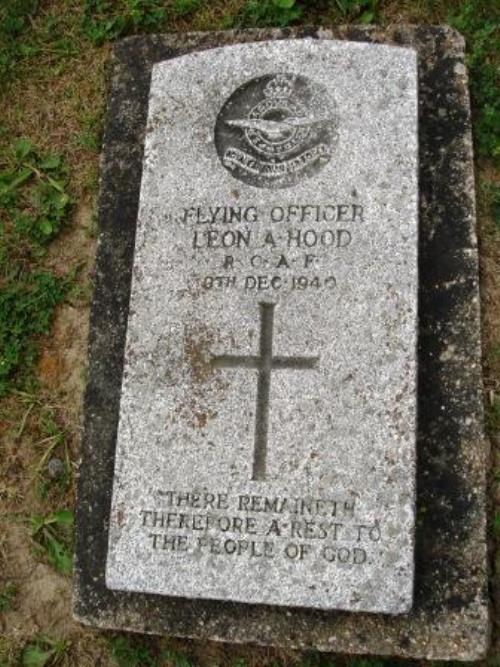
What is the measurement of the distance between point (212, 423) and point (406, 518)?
A: 27.0 inches

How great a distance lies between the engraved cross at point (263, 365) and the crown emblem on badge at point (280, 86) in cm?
79

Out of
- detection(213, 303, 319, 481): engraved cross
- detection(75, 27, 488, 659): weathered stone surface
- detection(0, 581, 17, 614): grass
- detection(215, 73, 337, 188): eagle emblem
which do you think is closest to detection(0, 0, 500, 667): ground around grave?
detection(0, 581, 17, 614): grass

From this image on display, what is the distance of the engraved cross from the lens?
118 inches

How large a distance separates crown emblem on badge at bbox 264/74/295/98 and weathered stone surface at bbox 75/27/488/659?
42cm

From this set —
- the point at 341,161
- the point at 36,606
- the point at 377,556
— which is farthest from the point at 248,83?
the point at 36,606

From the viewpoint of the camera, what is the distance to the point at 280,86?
131 inches

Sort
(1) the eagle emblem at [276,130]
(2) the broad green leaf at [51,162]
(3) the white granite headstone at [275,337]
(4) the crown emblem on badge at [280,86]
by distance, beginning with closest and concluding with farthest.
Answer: (3) the white granite headstone at [275,337], (1) the eagle emblem at [276,130], (4) the crown emblem on badge at [280,86], (2) the broad green leaf at [51,162]

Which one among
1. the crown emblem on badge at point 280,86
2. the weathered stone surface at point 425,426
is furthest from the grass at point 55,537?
the crown emblem on badge at point 280,86

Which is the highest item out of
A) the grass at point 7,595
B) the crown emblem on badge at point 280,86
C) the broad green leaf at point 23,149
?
the crown emblem on badge at point 280,86

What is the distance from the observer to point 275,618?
3070 millimetres

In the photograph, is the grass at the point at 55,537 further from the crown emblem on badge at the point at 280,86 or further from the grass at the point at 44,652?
the crown emblem on badge at the point at 280,86

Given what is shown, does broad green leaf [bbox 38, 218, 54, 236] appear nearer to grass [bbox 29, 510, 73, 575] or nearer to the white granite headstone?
the white granite headstone

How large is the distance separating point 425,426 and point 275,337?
588 mm

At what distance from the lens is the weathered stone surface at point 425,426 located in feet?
9.83
